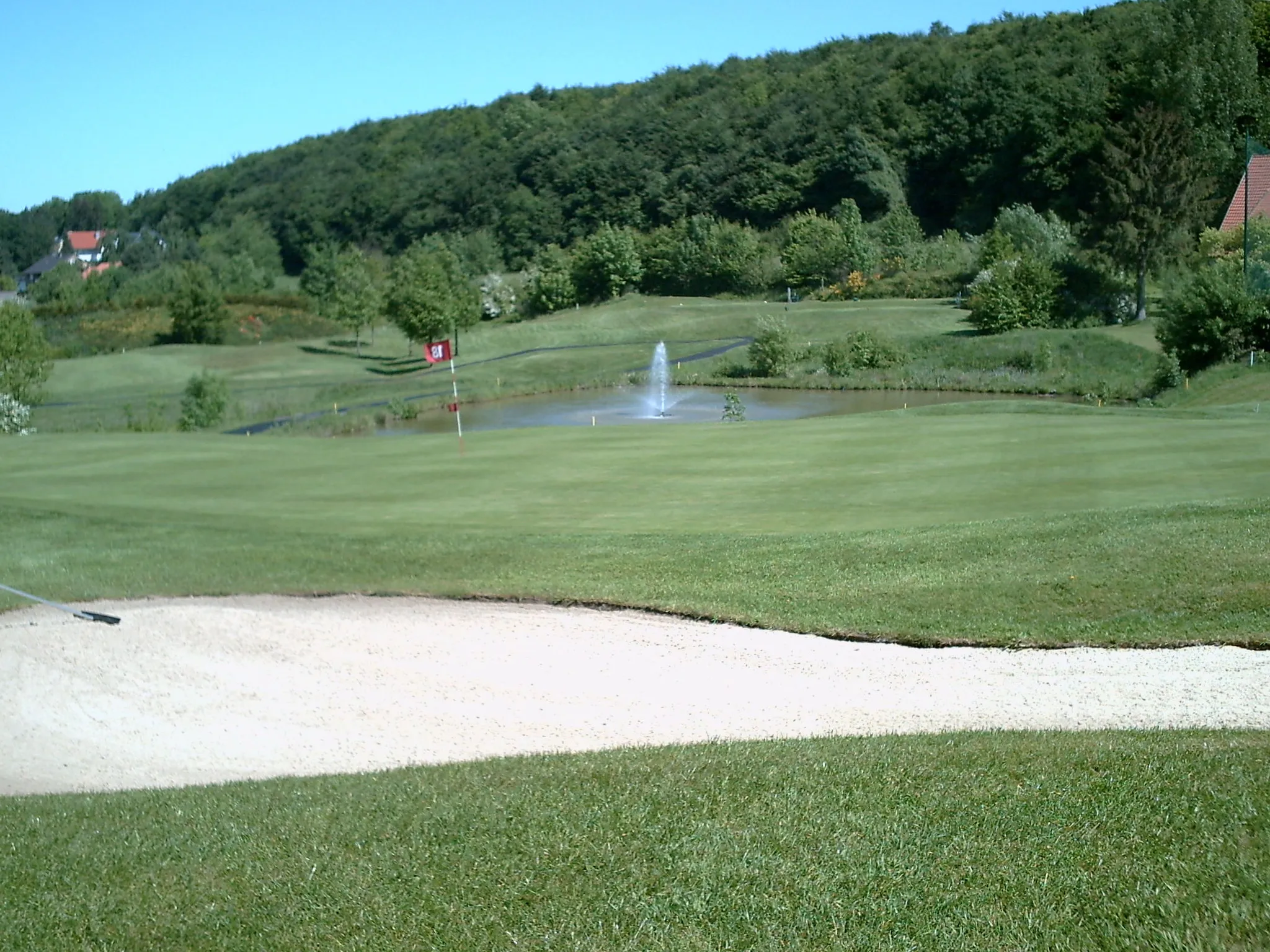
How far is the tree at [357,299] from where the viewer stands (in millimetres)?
76188

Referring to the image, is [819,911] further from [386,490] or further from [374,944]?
[386,490]

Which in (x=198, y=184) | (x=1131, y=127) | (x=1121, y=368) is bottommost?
(x=1121, y=368)

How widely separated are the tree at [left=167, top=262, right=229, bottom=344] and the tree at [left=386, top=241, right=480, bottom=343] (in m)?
12.6

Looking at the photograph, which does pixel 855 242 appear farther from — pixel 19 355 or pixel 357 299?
pixel 19 355

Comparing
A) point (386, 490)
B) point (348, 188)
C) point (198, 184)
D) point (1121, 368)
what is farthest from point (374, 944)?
point (198, 184)

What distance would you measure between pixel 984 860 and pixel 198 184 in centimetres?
16875

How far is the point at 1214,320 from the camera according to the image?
3947 centimetres

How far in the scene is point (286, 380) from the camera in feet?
214

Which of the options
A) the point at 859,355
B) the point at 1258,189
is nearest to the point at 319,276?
the point at 859,355

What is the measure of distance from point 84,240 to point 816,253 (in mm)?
110102

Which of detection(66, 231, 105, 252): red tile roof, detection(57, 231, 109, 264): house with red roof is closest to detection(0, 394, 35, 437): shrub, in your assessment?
detection(57, 231, 109, 264): house with red roof

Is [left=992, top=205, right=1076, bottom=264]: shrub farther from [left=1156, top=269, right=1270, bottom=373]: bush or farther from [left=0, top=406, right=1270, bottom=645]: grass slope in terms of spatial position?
[left=0, top=406, right=1270, bottom=645]: grass slope

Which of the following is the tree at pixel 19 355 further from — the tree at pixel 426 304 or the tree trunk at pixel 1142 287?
the tree trunk at pixel 1142 287

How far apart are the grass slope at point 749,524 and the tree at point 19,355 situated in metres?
26.6
